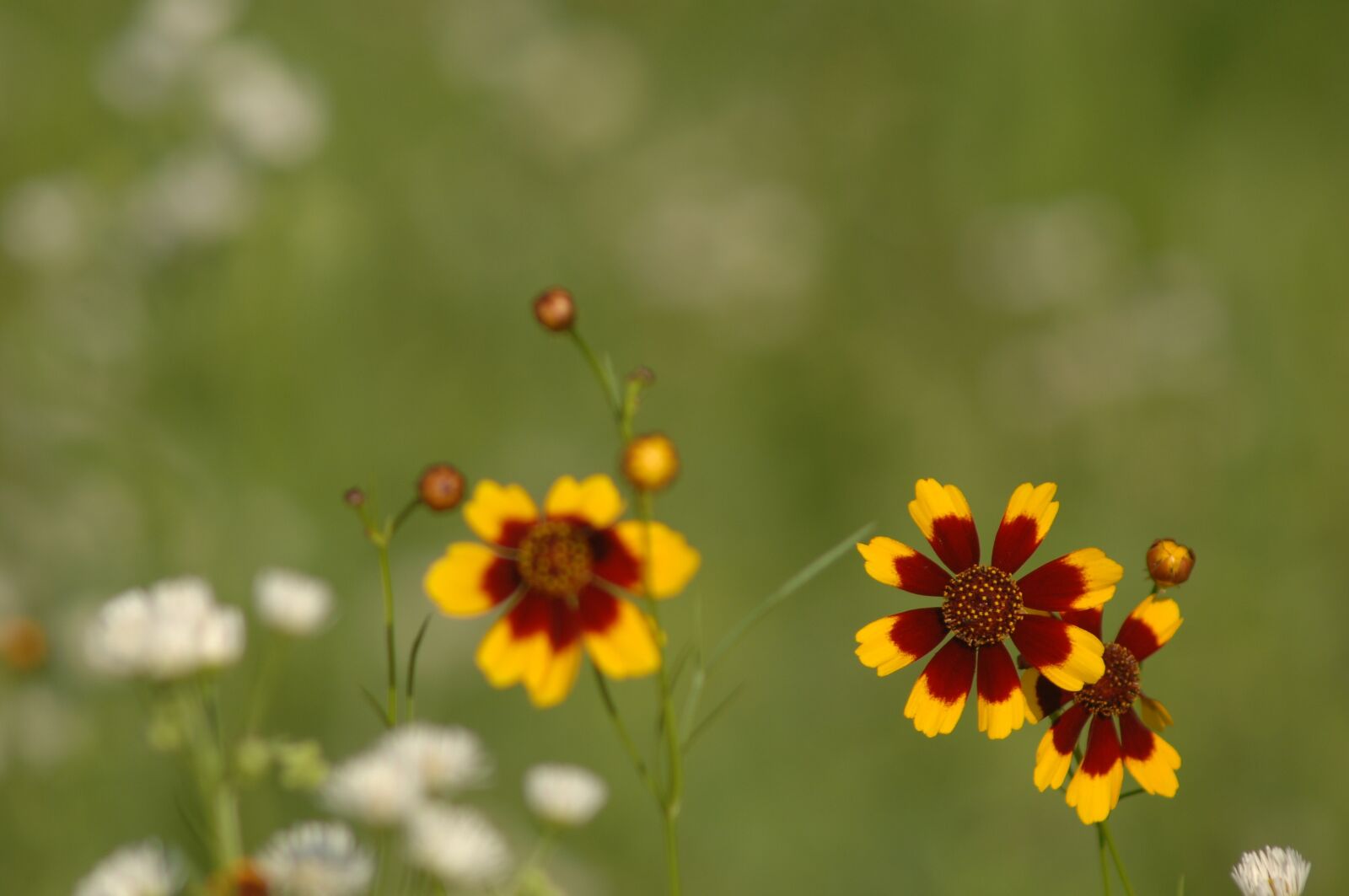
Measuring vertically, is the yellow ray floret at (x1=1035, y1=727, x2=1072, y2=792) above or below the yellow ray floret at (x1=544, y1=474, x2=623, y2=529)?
below

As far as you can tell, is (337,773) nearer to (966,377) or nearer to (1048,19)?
(966,377)

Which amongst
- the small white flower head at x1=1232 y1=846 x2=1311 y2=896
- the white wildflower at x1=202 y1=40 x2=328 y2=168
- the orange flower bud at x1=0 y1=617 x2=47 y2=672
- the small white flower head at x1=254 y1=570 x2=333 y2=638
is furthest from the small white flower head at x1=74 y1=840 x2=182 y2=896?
the white wildflower at x1=202 y1=40 x2=328 y2=168

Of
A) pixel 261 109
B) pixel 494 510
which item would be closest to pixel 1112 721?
pixel 494 510

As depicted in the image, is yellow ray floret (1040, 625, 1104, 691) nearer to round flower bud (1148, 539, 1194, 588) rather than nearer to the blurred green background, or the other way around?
round flower bud (1148, 539, 1194, 588)

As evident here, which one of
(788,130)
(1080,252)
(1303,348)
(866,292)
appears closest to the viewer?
(1303,348)

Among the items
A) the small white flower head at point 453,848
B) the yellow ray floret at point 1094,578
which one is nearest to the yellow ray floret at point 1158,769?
the yellow ray floret at point 1094,578

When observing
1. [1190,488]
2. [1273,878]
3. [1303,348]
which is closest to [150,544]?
[1273,878]
